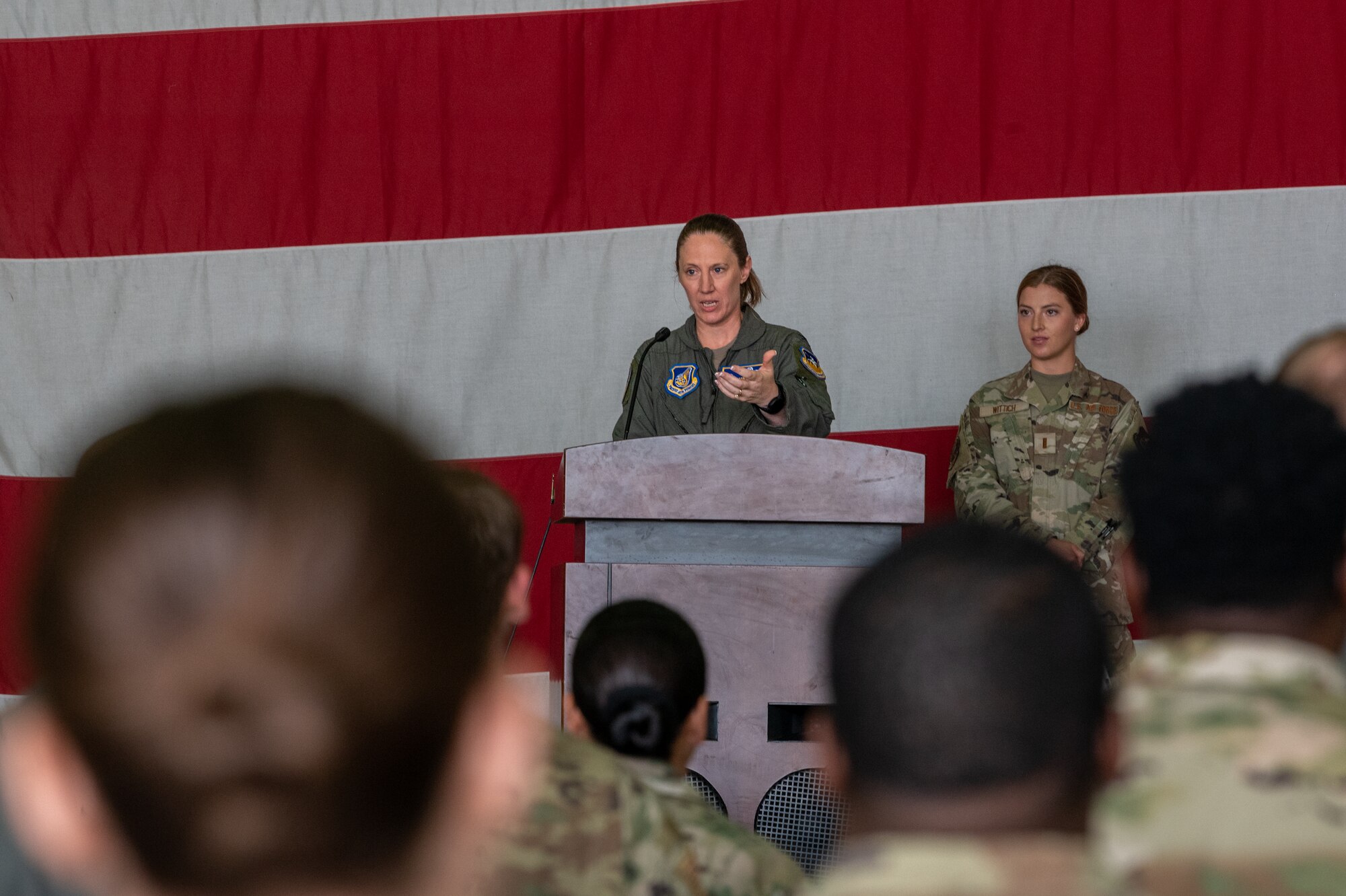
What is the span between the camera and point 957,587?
80 centimetres

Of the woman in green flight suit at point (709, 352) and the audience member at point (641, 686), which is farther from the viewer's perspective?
the woman in green flight suit at point (709, 352)

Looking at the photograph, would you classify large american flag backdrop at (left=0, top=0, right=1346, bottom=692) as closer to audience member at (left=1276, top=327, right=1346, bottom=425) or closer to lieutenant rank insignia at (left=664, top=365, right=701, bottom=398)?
lieutenant rank insignia at (left=664, top=365, right=701, bottom=398)

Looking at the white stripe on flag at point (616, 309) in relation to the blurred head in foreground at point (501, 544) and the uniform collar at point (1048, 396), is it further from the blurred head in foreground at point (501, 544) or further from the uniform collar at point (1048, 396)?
the blurred head in foreground at point (501, 544)

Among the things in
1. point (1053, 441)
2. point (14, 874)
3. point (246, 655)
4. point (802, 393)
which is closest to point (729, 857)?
point (14, 874)

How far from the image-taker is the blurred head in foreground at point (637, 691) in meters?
1.70

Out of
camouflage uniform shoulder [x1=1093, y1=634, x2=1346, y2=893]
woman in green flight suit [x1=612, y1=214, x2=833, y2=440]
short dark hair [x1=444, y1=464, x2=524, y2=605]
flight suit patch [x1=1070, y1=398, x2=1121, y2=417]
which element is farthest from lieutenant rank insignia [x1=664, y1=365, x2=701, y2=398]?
camouflage uniform shoulder [x1=1093, y1=634, x2=1346, y2=893]

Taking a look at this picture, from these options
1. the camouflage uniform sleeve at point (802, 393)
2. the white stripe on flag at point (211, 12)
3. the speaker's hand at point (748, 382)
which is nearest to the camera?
the speaker's hand at point (748, 382)

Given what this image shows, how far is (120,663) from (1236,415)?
886mm

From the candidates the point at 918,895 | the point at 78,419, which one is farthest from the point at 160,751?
the point at 78,419

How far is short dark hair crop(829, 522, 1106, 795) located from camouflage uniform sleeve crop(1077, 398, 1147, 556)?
2525mm

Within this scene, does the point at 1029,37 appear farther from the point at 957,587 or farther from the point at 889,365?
the point at 957,587

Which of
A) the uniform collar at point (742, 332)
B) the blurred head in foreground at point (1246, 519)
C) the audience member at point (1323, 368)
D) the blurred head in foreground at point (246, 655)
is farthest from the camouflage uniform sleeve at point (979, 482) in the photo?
the blurred head in foreground at point (246, 655)

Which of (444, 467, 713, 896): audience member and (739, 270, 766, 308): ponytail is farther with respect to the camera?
(739, 270, 766, 308): ponytail

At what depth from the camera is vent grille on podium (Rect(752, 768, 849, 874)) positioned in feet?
7.24
